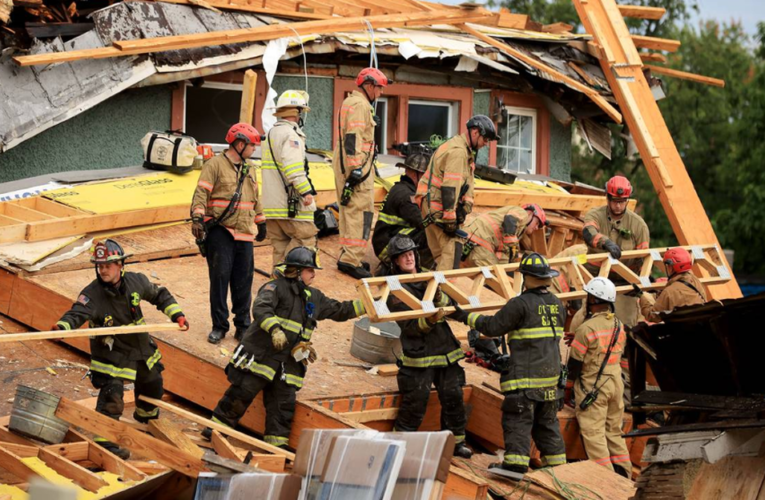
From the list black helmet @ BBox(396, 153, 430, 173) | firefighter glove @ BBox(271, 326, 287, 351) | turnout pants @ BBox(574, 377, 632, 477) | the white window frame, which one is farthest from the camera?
the white window frame

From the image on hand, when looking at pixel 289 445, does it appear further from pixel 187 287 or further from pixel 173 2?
pixel 173 2

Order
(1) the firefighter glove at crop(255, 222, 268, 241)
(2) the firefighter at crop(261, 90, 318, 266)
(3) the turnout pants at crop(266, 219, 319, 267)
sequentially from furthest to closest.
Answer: (3) the turnout pants at crop(266, 219, 319, 267), (2) the firefighter at crop(261, 90, 318, 266), (1) the firefighter glove at crop(255, 222, 268, 241)

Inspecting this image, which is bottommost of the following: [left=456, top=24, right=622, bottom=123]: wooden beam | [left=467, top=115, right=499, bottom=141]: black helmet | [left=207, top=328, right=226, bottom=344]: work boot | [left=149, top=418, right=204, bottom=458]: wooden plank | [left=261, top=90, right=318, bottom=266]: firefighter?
[left=149, top=418, right=204, bottom=458]: wooden plank

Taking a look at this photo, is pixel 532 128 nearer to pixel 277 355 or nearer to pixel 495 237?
pixel 495 237

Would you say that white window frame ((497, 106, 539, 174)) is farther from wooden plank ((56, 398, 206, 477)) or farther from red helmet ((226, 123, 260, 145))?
wooden plank ((56, 398, 206, 477))

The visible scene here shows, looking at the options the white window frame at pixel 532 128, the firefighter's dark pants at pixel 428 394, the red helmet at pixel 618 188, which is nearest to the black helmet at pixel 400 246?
the firefighter's dark pants at pixel 428 394

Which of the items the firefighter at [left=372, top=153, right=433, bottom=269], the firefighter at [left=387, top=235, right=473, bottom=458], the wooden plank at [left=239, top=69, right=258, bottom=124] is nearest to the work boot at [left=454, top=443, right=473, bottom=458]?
the firefighter at [left=387, top=235, right=473, bottom=458]

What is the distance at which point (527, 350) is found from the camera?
9.78 metres

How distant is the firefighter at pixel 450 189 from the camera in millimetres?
11977

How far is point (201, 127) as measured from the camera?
16328 millimetres

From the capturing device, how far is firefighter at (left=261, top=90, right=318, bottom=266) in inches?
447

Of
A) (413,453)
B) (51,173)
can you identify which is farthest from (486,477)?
(51,173)

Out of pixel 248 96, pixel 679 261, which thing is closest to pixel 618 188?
pixel 679 261

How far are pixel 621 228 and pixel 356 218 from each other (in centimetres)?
292
